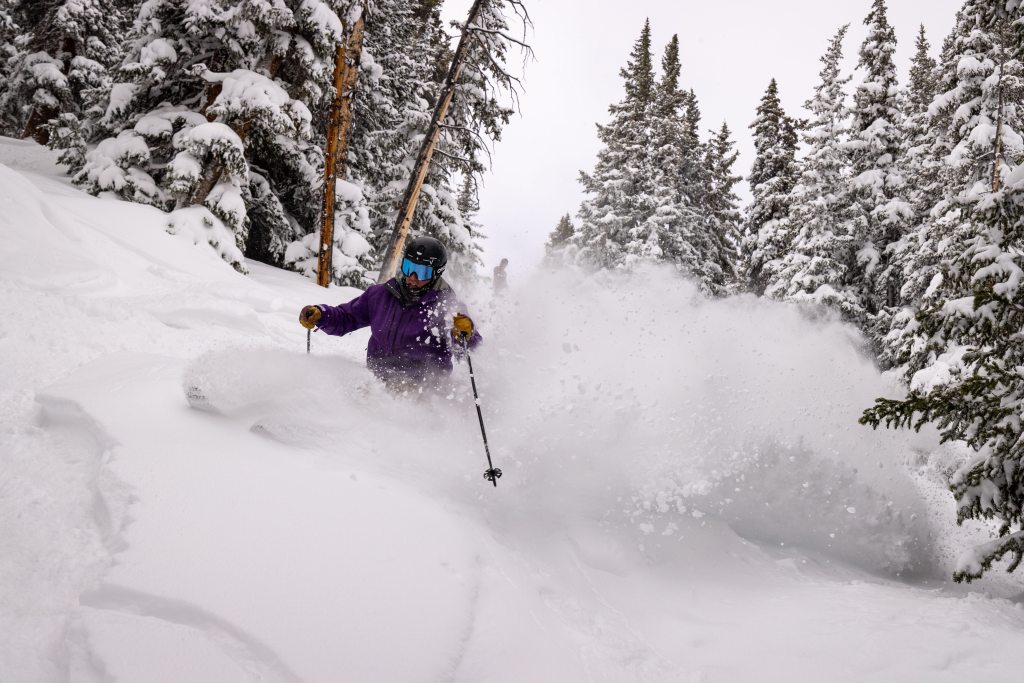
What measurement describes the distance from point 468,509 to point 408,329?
230 centimetres

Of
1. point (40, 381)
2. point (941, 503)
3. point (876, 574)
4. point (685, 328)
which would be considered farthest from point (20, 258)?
point (941, 503)

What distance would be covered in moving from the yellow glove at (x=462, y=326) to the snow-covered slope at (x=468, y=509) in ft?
2.26

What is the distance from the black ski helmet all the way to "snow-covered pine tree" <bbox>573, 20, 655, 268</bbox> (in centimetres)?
1993

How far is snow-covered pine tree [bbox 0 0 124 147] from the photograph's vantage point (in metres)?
21.3

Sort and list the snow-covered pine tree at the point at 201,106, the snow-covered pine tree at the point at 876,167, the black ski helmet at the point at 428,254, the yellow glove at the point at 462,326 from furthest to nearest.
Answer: the snow-covered pine tree at the point at 876,167 → the snow-covered pine tree at the point at 201,106 → the black ski helmet at the point at 428,254 → the yellow glove at the point at 462,326

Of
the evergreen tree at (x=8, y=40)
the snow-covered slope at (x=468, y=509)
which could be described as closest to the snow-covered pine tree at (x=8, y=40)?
the evergreen tree at (x=8, y=40)

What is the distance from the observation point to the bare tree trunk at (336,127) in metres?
15.0

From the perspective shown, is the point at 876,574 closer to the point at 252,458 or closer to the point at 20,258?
the point at 252,458

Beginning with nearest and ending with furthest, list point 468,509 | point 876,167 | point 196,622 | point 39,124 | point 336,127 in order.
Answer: point 196,622, point 468,509, point 336,127, point 876,167, point 39,124

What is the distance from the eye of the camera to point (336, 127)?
15000mm

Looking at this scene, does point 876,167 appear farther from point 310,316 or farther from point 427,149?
point 310,316

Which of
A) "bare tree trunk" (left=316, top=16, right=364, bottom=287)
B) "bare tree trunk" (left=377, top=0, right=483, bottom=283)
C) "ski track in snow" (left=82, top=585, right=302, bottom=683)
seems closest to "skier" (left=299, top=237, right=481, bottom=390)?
"ski track in snow" (left=82, top=585, right=302, bottom=683)

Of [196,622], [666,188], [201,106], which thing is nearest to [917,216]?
[666,188]

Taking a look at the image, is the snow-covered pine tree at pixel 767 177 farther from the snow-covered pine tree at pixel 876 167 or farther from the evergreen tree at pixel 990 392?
the evergreen tree at pixel 990 392
